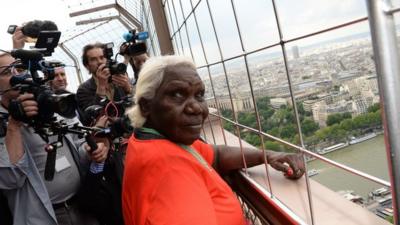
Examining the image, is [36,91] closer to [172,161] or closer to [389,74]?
[172,161]

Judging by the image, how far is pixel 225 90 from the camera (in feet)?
5.43

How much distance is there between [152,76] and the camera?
3.45ft

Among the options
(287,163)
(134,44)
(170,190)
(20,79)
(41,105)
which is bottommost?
(287,163)

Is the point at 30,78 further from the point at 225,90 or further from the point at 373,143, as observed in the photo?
the point at 373,143

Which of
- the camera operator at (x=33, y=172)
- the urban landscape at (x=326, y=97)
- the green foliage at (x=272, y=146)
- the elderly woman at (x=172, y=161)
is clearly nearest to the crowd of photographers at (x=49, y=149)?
the camera operator at (x=33, y=172)

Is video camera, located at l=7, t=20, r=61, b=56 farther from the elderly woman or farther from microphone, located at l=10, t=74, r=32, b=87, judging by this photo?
the elderly woman

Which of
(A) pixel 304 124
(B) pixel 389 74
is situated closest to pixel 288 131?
(A) pixel 304 124

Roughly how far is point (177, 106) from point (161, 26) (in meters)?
2.44

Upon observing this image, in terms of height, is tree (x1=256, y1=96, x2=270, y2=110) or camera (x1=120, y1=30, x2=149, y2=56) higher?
camera (x1=120, y1=30, x2=149, y2=56)

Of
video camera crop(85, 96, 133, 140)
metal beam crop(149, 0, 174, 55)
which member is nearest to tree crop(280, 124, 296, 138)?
video camera crop(85, 96, 133, 140)

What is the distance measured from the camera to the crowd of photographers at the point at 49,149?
137 centimetres

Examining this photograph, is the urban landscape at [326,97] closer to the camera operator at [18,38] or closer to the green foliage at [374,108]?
the green foliage at [374,108]

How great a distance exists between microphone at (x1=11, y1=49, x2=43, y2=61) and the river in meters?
1.12

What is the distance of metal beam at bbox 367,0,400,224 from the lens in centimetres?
44
